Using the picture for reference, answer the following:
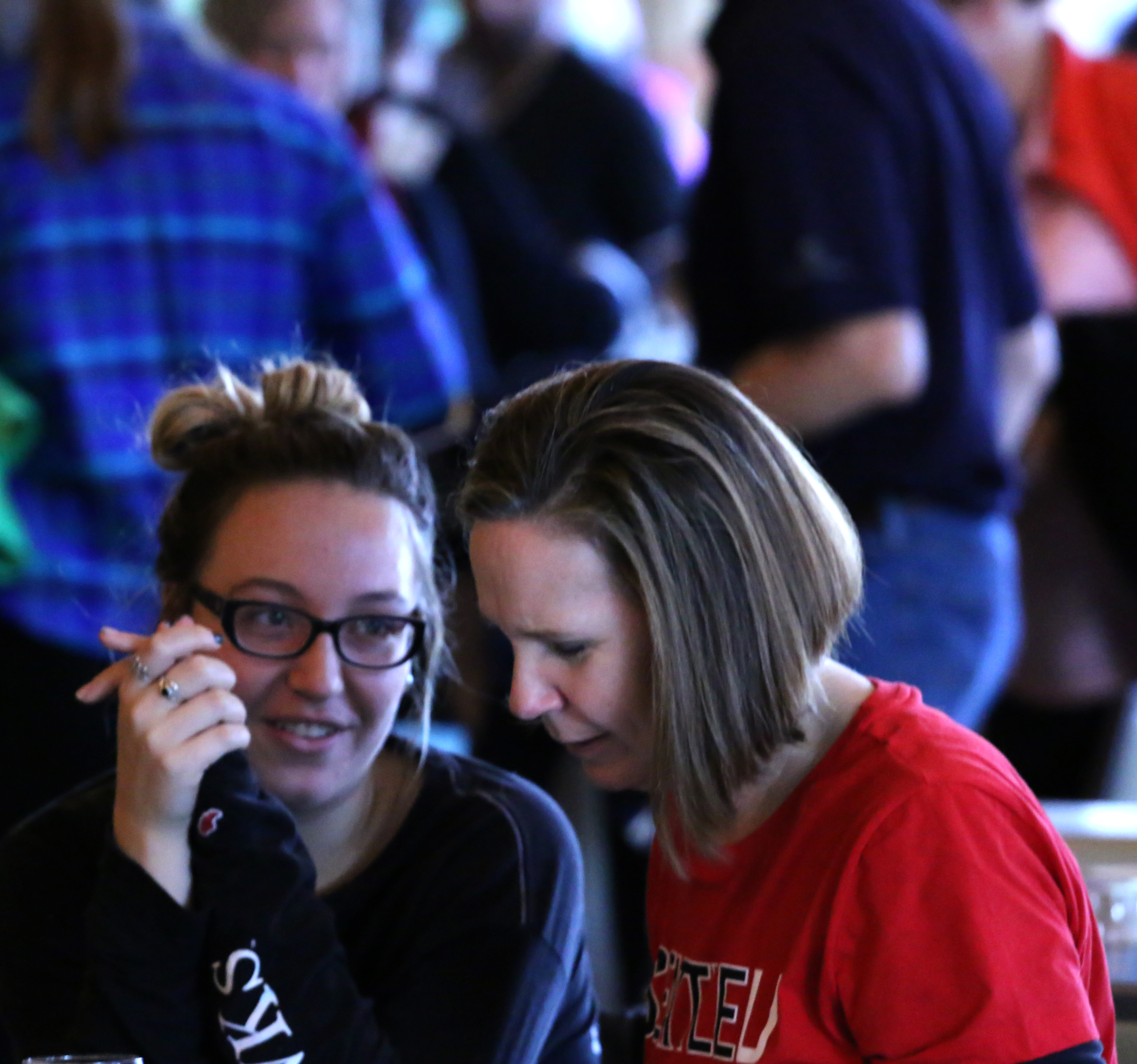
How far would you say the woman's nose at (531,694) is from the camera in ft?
3.80

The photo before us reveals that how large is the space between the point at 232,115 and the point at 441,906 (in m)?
1.06

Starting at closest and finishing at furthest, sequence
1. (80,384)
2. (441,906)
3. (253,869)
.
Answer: (253,869), (441,906), (80,384)

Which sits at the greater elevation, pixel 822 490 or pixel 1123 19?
pixel 1123 19

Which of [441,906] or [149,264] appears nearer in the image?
[441,906]

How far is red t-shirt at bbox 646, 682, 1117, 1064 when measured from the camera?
994 millimetres

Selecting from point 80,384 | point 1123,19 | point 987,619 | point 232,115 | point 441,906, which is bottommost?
point 441,906

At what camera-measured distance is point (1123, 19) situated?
4188mm

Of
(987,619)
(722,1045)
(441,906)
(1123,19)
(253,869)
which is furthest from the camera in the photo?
(1123,19)

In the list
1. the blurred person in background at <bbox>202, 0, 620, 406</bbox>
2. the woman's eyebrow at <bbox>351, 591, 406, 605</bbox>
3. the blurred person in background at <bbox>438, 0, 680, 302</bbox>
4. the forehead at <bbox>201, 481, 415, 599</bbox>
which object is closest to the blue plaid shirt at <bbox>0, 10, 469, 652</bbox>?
the forehead at <bbox>201, 481, 415, 599</bbox>

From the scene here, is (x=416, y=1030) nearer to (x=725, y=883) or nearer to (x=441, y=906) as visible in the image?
(x=441, y=906)

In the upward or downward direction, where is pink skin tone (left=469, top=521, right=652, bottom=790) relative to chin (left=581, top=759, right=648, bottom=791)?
upward

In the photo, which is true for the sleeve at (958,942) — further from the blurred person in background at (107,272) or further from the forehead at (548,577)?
the blurred person in background at (107,272)

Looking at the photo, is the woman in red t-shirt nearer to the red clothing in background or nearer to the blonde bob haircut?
the blonde bob haircut

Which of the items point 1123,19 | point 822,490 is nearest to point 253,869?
point 822,490
